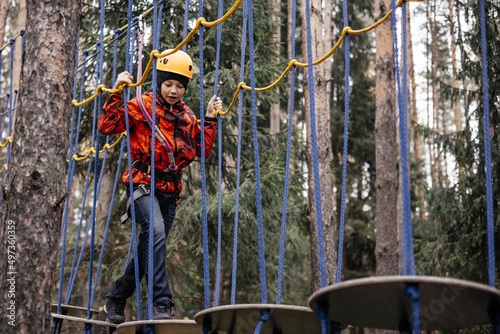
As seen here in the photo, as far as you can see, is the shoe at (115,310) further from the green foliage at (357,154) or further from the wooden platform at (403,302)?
the green foliage at (357,154)

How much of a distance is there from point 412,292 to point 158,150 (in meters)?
1.45

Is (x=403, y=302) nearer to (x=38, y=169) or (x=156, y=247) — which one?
(x=156, y=247)

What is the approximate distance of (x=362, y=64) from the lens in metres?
10.7

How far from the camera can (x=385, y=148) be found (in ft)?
19.5

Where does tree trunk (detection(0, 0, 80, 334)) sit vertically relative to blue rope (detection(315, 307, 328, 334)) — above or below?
above

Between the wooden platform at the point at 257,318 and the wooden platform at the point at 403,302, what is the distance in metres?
0.16

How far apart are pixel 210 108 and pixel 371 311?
4.68 ft

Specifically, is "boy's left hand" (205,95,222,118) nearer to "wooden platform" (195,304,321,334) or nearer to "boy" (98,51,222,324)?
"boy" (98,51,222,324)

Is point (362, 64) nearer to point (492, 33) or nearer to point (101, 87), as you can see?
point (492, 33)

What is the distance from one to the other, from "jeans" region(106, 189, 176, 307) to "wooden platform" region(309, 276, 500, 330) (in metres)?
0.94

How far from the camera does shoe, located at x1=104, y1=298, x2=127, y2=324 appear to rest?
2.46 metres

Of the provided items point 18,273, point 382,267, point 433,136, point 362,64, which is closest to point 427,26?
point 362,64

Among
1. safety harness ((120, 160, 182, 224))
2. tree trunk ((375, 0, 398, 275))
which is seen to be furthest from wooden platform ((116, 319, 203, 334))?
tree trunk ((375, 0, 398, 275))

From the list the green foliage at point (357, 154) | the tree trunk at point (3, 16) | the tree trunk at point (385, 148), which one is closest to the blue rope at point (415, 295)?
the tree trunk at point (385, 148)
